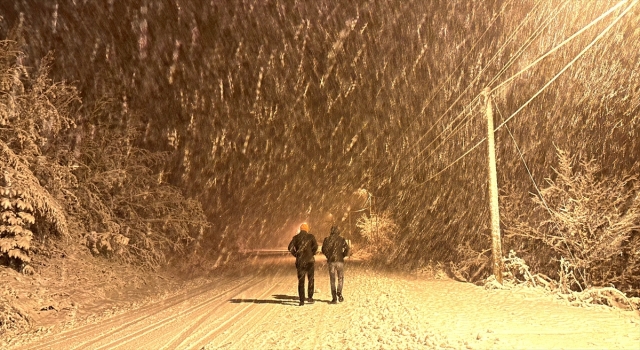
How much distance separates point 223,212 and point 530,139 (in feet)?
134

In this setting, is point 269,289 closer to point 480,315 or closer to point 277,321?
point 277,321

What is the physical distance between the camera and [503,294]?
13.1 metres

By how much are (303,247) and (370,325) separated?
3248 mm

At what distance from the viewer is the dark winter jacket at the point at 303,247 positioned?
11797 millimetres

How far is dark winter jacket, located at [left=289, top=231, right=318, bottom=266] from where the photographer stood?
11.8 meters

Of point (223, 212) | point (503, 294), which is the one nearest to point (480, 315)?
point (503, 294)

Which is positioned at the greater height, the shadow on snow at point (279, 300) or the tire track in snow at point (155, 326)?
the shadow on snow at point (279, 300)

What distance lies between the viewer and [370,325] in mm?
9055

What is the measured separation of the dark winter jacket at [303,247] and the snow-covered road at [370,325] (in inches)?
46.0

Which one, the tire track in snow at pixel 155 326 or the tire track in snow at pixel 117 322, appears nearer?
the tire track in snow at pixel 155 326

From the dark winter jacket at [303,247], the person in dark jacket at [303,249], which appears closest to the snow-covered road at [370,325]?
the person in dark jacket at [303,249]

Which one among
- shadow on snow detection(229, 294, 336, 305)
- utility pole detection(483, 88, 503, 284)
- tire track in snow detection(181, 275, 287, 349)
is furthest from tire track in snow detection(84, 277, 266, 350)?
utility pole detection(483, 88, 503, 284)

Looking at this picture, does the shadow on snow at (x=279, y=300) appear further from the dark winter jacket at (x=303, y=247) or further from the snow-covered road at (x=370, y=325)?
the dark winter jacket at (x=303, y=247)

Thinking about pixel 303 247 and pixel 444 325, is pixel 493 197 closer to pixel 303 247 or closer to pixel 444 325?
pixel 303 247
